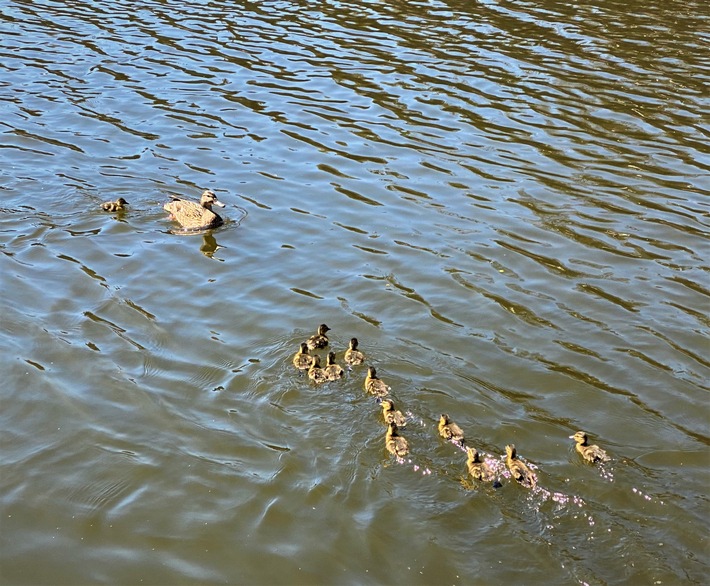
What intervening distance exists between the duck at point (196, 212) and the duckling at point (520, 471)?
18.9 feet

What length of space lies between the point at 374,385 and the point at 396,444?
2.99ft

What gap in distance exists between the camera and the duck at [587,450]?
7.23m

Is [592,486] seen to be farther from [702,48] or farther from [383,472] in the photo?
[702,48]

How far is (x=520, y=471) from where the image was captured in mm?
7000

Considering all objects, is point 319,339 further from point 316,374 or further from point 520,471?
point 520,471

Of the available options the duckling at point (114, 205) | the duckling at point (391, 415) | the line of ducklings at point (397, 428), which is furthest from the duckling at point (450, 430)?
the duckling at point (114, 205)

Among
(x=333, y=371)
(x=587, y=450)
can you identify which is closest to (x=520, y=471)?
(x=587, y=450)

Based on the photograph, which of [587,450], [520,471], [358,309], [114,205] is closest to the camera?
[520,471]

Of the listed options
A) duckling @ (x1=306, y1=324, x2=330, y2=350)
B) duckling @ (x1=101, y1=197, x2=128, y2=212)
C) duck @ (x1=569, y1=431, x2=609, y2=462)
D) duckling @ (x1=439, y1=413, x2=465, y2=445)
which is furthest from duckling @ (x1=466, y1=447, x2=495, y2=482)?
duckling @ (x1=101, y1=197, x2=128, y2=212)

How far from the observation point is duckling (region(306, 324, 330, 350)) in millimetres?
8828

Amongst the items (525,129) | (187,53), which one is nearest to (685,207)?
(525,129)

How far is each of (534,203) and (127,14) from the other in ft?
43.6

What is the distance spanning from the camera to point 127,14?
21.1 meters

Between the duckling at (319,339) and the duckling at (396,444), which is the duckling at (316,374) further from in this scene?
the duckling at (396,444)
